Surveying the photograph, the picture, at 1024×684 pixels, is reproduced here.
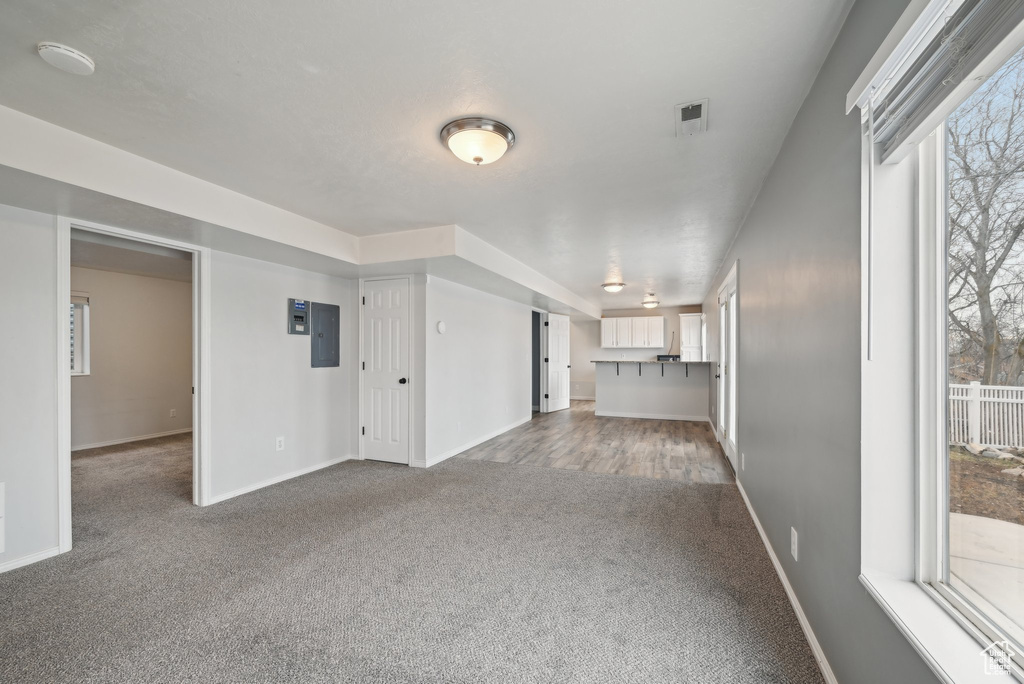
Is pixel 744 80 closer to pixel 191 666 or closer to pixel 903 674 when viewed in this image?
pixel 903 674

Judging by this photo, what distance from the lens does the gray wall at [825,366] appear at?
1.29 m

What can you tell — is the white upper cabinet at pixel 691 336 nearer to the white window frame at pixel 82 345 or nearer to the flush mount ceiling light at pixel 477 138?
the flush mount ceiling light at pixel 477 138

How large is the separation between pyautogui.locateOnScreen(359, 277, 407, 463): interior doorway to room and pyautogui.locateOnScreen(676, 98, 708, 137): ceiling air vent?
3.23 m

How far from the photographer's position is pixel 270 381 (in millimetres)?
3982

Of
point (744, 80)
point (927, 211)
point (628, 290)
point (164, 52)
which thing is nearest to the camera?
point (927, 211)

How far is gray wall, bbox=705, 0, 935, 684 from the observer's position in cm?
129

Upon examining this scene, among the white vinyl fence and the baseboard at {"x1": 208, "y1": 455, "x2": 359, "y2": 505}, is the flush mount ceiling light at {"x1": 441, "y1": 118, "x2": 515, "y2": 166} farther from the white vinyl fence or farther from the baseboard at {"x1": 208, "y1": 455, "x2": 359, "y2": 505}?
Answer: the baseboard at {"x1": 208, "y1": 455, "x2": 359, "y2": 505}

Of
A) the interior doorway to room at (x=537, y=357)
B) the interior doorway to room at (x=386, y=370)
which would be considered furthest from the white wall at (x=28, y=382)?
the interior doorway to room at (x=537, y=357)

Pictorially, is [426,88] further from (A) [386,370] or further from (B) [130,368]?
(B) [130,368]

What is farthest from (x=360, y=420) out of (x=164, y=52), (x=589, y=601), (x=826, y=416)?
(x=826, y=416)

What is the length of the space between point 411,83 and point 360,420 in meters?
3.90

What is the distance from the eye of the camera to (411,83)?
1.78 m

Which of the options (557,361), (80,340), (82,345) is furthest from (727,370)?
(80,340)

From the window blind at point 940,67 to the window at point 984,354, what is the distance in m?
0.08
